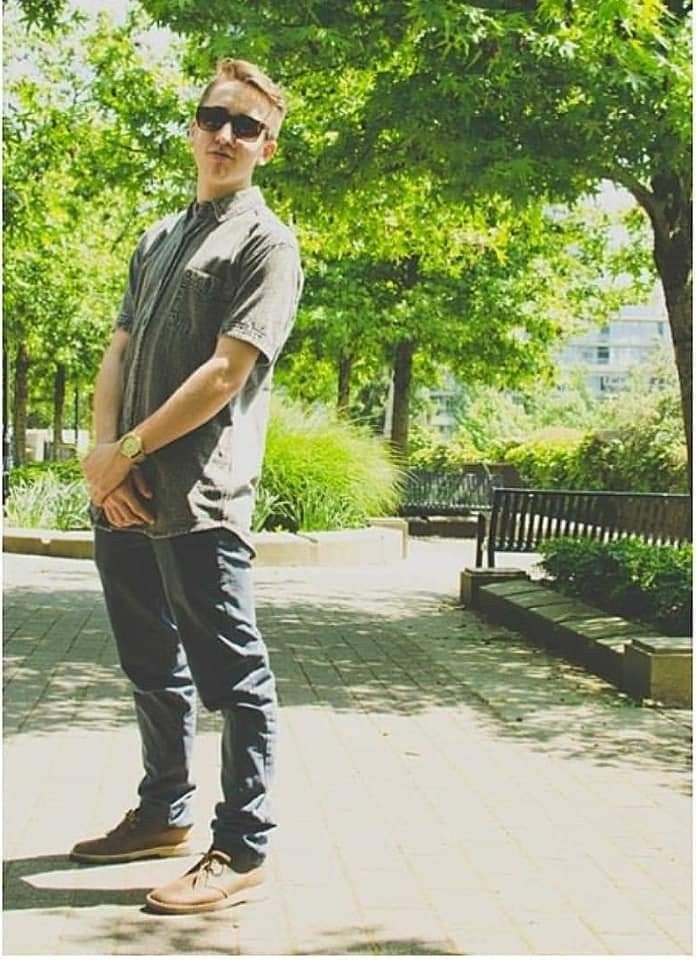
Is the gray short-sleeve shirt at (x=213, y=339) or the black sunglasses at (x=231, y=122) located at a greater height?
the black sunglasses at (x=231, y=122)

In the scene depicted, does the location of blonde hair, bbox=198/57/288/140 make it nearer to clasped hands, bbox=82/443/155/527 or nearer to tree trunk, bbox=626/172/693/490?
clasped hands, bbox=82/443/155/527

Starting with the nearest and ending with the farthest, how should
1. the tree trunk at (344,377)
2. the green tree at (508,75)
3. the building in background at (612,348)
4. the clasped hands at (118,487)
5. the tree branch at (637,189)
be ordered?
the clasped hands at (118,487) < the green tree at (508,75) < the tree branch at (637,189) < the tree trunk at (344,377) < the building in background at (612,348)

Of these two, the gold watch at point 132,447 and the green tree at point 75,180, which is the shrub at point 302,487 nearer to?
the green tree at point 75,180

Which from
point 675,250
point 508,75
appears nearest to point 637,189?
point 675,250

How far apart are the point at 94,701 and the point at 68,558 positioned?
27.0 ft

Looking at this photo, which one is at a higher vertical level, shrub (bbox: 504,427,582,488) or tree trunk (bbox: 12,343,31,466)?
tree trunk (bbox: 12,343,31,466)

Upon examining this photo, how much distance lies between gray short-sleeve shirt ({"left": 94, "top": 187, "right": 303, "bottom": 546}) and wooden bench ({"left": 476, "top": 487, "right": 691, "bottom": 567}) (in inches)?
353

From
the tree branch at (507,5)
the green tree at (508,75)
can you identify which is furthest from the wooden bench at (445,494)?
the tree branch at (507,5)

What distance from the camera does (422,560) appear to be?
17859 mm

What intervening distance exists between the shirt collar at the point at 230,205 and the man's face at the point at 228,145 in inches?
0.6

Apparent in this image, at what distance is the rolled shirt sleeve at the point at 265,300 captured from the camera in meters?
3.97

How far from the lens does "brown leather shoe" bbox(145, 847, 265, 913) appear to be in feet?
13.1

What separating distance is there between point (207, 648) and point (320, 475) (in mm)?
13458

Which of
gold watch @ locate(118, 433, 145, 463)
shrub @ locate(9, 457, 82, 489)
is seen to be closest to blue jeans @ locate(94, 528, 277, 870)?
gold watch @ locate(118, 433, 145, 463)
